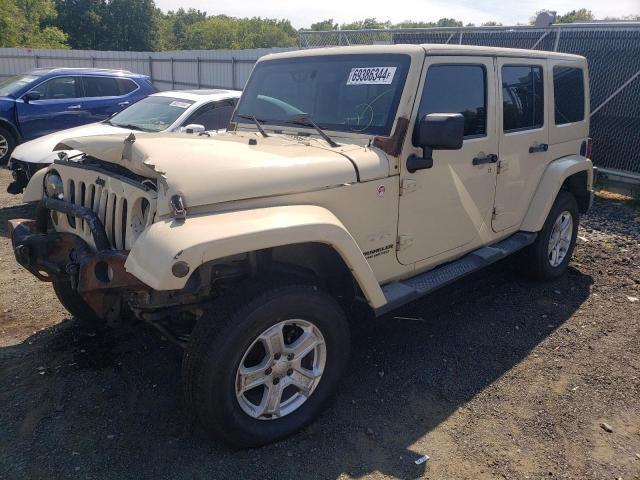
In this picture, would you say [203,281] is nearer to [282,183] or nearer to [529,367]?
[282,183]

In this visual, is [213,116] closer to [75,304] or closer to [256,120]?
[256,120]

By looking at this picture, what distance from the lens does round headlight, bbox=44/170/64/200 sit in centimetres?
339

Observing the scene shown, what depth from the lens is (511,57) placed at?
168 inches

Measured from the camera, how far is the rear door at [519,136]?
166 inches

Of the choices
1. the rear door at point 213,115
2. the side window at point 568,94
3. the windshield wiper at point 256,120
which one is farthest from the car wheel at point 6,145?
the side window at point 568,94

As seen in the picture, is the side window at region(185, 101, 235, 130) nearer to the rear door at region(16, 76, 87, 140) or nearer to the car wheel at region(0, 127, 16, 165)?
the rear door at region(16, 76, 87, 140)

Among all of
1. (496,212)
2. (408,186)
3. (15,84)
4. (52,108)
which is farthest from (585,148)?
(15,84)

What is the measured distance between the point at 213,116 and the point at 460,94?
4.40m

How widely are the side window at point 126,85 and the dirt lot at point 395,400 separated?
21.7 feet

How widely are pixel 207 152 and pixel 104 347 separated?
5.98ft

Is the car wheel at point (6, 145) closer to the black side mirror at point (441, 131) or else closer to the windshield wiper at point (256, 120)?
the windshield wiper at point (256, 120)

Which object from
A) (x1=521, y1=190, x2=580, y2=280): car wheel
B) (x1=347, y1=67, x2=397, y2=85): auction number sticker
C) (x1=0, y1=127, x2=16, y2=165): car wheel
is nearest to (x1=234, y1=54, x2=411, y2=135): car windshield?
(x1=347, y1=67, x2=397, y2=85): auction number sticker

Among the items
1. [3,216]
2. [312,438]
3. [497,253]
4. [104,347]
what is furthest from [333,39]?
[312,438]

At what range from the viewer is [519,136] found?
14.2 ft
